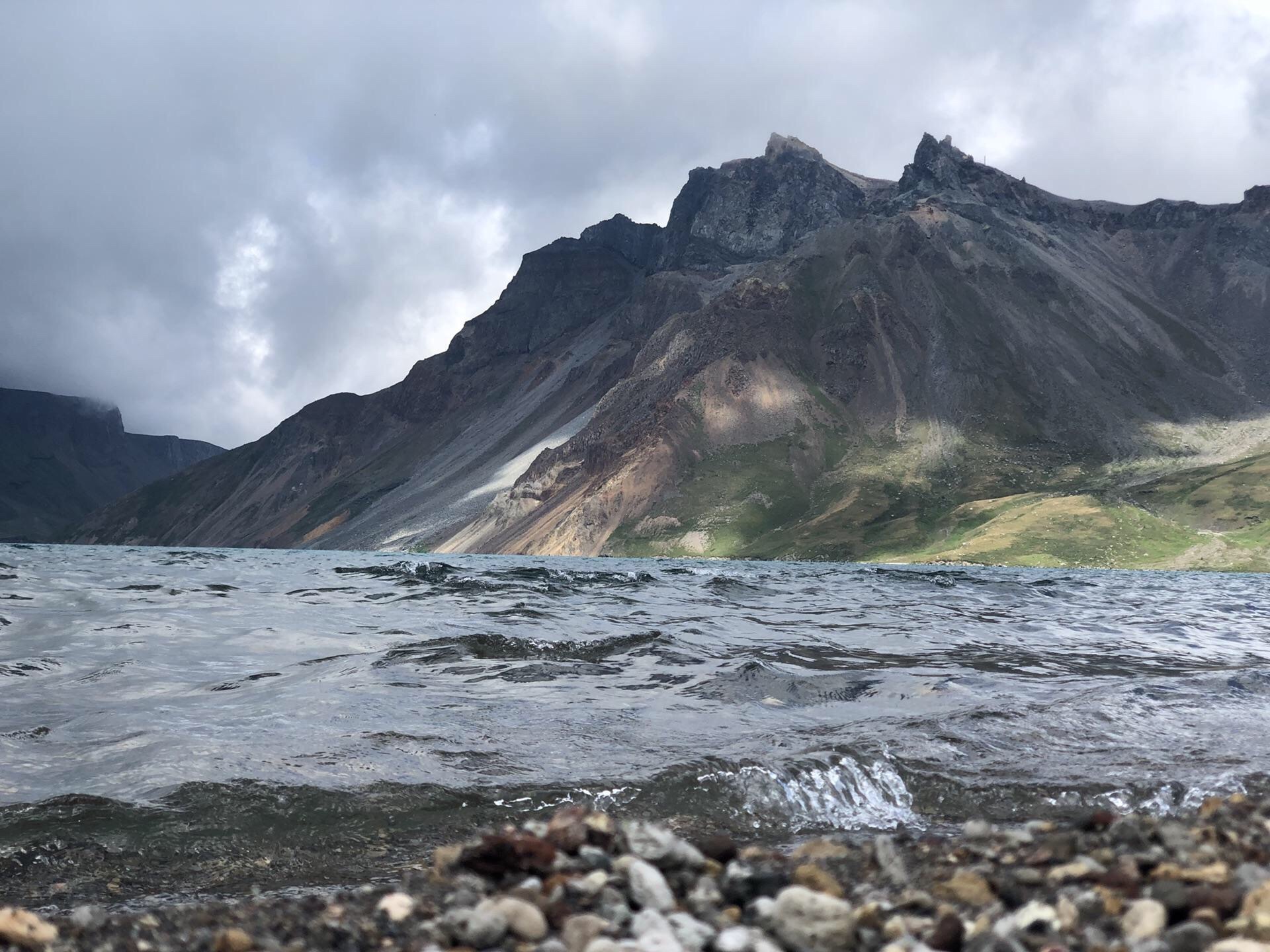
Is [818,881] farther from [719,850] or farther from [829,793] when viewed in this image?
[829,793]

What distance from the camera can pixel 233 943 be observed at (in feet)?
21.8

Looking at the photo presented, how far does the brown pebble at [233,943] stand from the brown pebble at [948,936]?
15.6ft

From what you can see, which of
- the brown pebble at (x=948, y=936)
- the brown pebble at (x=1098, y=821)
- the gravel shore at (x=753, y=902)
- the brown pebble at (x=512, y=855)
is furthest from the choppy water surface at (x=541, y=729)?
the brown pebble at (x=948, y=936)

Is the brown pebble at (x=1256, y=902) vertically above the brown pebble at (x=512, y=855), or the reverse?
the brown pebble at (x=1256, y=902)

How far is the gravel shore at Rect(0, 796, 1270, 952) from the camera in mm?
6312

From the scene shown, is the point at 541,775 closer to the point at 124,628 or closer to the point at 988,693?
the point at 988,693

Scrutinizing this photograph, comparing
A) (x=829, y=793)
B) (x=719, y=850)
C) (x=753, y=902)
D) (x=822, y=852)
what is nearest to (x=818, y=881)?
(x=753, y=902)

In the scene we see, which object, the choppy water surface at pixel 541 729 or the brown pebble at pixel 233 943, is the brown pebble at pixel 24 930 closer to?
the brown pebble at pixel 233 943

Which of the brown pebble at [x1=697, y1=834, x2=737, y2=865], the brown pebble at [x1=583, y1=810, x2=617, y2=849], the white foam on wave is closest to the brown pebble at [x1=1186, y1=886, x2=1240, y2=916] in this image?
the brown pebble at [x1=697, y1=834, x2=737, y2=865]

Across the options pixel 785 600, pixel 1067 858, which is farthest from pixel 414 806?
pixel 785 600

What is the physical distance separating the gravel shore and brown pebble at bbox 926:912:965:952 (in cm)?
1

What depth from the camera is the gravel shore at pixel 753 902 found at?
6.31 metres

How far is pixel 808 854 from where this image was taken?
31.6 ft

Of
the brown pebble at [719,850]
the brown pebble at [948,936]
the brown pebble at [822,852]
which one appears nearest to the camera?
the brown pebble at [948,936]
